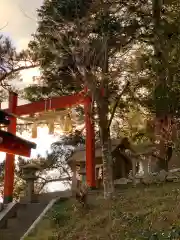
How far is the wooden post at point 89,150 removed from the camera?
13836 millimetres

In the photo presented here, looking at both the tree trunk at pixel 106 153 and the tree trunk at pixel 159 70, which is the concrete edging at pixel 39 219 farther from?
the tree trunk at pixel 159 70

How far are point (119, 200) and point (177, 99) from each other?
5.06 meters

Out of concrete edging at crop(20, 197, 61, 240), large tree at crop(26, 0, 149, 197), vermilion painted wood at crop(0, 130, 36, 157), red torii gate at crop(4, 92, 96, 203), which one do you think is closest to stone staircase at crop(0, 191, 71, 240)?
concrete edging at crop(20, 197, 61, 240)

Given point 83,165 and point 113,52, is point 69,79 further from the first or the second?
point 83,165

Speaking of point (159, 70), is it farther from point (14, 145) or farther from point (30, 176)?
point (14, 145)

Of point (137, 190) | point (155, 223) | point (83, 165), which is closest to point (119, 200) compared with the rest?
point (137, 190)

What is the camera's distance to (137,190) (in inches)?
493

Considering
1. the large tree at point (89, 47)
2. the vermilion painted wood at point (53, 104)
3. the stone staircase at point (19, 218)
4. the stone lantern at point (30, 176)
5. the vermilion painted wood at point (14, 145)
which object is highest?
the large tree at point (89, 47)

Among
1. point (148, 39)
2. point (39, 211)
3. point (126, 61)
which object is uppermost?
point (148, 39)

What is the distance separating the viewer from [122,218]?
9961 millimetres

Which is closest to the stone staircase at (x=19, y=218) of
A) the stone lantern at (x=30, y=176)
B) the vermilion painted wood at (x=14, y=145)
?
the stone lantern at (x=30, y=176)

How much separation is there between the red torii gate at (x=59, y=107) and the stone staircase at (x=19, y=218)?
150cm

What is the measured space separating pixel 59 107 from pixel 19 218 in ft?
16.1

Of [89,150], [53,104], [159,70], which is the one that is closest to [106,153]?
[89,150]
